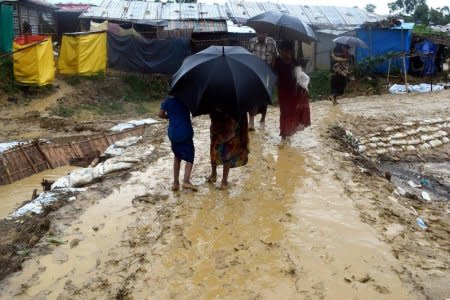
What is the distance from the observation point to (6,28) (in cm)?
1576

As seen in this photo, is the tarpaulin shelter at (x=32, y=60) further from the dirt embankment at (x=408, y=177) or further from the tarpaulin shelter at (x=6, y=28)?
the dirt embankment at (x=408, y=177)

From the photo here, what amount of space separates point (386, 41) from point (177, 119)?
52.5 ft

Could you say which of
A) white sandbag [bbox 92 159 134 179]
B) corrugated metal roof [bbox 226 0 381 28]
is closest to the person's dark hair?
white sandbag [bbox 92 159 134 179]

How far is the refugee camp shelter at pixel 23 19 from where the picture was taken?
1574 cm

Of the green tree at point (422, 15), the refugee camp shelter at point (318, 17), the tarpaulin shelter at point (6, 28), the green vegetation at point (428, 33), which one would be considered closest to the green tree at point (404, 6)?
the green tree at point (422, 15)

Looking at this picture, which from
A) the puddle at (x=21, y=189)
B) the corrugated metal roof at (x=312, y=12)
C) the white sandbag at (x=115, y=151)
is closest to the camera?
the white sandbag at (x=115, y=151)

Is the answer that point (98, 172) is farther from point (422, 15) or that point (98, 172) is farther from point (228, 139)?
point (422, 15)

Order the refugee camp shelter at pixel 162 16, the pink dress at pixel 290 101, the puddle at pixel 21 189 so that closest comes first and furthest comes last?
the pink dress at pixel 290 101 → the puddle at pixel 21 189 → the refugee camp shelter at pixel 162 16

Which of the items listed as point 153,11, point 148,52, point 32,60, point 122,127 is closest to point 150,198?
point 122,127

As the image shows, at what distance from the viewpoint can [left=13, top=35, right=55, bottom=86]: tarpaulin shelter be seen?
1396 centimetres

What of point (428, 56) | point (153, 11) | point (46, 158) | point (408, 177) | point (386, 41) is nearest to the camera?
point (408, 177)

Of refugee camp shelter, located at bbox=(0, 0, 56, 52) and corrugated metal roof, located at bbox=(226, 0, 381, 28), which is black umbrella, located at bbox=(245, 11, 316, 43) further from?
corrugated metal roof, located at bbox=(226, 0, 381, 28)

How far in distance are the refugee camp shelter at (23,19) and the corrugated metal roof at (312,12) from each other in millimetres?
9324

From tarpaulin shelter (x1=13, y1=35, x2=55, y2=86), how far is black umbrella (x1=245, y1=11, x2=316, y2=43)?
10.1 m
